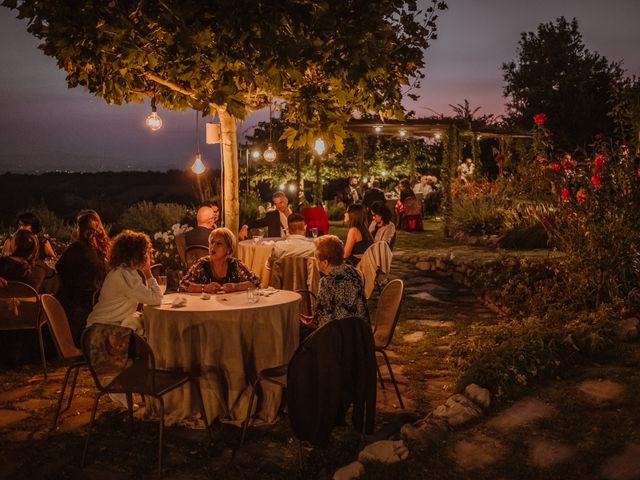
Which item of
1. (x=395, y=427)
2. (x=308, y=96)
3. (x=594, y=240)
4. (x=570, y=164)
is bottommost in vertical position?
(x=395, y=427)

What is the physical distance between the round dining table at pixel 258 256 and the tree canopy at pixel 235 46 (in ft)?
7.97

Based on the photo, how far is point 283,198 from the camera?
9445mm

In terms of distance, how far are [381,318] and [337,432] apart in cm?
97

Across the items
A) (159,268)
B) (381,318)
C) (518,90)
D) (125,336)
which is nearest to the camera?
(125,336)

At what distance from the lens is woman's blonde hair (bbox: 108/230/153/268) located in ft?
15.0

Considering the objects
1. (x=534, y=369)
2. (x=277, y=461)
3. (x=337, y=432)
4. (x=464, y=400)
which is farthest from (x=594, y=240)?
(x=277, y=461)

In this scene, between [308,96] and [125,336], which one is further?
[308,96]

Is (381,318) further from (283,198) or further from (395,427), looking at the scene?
(283,198)

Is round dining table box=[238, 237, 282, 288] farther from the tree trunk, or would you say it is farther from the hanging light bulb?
the hanging light bulb

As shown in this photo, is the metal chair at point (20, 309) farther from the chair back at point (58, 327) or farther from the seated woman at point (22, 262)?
the chair back at point (58, 327)

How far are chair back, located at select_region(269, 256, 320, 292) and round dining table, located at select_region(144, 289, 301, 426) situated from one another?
2.98 meters

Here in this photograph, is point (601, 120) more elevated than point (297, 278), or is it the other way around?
point (601, 120)

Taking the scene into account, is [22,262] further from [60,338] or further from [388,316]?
[388,316]

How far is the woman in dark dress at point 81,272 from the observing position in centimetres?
582
